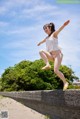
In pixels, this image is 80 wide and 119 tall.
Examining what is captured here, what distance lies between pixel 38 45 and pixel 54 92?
1052mm

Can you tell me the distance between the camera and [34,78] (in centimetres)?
2744

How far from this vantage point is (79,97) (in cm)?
699

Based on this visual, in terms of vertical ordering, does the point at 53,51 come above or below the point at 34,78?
below

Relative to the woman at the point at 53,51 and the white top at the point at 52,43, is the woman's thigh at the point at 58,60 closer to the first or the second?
the woman at the point at 53,51

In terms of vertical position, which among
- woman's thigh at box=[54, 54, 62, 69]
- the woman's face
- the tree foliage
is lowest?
woman's thigh at box=[54, 54, 62, 69]

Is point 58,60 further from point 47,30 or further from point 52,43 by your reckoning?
point 47,30

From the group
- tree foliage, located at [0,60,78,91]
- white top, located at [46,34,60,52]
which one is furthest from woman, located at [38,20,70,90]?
tree foliage, located at [0,60,78,91]

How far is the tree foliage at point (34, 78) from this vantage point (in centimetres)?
2722

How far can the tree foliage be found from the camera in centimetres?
2722

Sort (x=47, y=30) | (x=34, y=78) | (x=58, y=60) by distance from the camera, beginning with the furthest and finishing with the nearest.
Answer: (x=34, y=78) < (x=47, y=30) < (x=58, y=60)

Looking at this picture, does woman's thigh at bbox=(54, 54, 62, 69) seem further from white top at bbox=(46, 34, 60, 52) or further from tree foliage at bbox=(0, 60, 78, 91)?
tree foliage at bbox=(0, 60, 78, 91)

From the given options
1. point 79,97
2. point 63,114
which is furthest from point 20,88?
point 79,97

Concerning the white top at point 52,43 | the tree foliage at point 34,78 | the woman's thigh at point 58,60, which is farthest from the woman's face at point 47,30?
the tree foliage at point 34,78

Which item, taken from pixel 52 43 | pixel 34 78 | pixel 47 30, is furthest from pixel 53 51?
pixel 34 78
